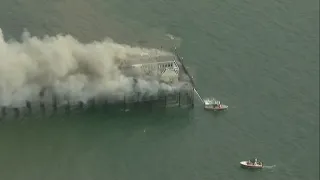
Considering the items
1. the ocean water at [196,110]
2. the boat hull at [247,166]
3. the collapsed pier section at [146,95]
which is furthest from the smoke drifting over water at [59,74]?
the boat hull at [247,166]

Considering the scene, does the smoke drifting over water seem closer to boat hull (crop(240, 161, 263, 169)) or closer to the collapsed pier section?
the collapsed pier section

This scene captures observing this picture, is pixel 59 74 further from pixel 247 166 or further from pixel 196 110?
pixel 247 166

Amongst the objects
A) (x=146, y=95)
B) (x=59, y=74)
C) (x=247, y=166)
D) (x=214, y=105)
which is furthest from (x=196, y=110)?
(x=59, y=74)

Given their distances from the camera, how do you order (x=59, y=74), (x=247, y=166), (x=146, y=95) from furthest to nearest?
1. (x=146, y=95)
2. (x=59, y=74)
3. (x=247, y=166)

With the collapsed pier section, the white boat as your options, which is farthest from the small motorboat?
the collapsed pier section

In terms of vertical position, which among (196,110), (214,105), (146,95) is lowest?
(196,110)

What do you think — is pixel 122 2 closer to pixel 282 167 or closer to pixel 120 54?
pixel 120 54

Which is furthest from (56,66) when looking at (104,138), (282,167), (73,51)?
(282,167)
